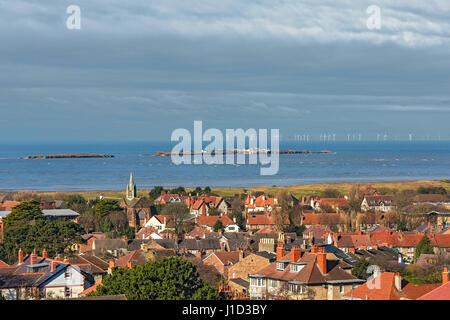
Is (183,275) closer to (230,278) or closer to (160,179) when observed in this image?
(230,278)

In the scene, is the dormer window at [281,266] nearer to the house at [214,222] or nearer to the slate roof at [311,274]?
the slate roof at [311,274]

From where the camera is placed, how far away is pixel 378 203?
8050cm

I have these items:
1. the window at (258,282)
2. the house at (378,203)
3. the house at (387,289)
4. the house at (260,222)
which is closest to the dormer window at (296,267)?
the window at (258,282)

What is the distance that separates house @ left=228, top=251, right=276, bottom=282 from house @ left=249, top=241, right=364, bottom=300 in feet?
11.2

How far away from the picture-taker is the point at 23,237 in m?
43.1

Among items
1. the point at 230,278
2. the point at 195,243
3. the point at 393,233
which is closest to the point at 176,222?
the point at 195,243

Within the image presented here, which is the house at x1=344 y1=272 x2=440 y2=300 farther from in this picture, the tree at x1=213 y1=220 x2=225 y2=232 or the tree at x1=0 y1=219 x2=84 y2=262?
the tree at x1=213 y1=220 x2=225 y2=232

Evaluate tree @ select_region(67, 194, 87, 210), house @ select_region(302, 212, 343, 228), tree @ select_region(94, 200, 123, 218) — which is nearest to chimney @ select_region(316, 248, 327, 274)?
house @ select_region(302, 212, 343, 228)

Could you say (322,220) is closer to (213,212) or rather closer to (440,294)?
(213,212)

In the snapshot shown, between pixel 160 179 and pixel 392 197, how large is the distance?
7797 centimetres

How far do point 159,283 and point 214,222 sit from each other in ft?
132

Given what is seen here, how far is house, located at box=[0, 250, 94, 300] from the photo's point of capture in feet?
96.3

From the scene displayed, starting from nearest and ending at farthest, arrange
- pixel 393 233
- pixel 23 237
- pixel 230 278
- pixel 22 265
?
pixel 22 265 < pixel 230 278 < pixel 23 237 < pixel 393 233

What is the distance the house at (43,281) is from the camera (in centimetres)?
2936
